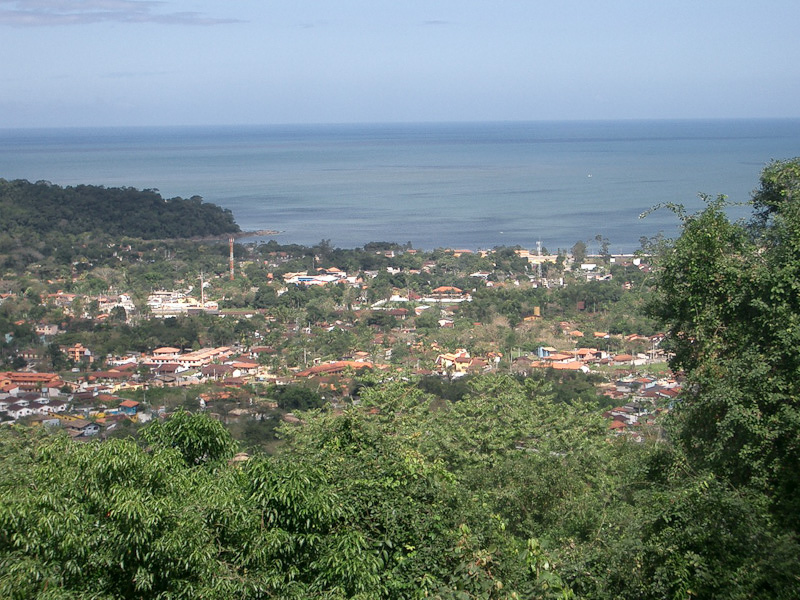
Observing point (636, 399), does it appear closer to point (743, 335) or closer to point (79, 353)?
point (743, 335)

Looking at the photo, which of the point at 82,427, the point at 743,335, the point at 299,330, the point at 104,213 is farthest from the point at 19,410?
the point at 104,213

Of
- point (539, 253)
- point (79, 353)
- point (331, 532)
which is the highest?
point (331, 532)

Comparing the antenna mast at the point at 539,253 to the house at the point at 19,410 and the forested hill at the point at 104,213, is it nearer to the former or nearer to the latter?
the forested hill at the point at 104,213

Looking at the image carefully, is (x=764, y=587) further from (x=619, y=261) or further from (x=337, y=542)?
(x=619, y=261)

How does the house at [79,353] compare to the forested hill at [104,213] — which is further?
the forested hill at [104,213]

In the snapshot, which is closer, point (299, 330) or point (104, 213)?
point (299, 330)

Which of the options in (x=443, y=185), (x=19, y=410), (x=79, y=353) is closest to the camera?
(x=19, y=410)

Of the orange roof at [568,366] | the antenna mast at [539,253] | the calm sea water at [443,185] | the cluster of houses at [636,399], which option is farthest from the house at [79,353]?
the antenna mast at [539,253]

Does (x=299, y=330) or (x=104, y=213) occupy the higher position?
(x=104, y=213)
